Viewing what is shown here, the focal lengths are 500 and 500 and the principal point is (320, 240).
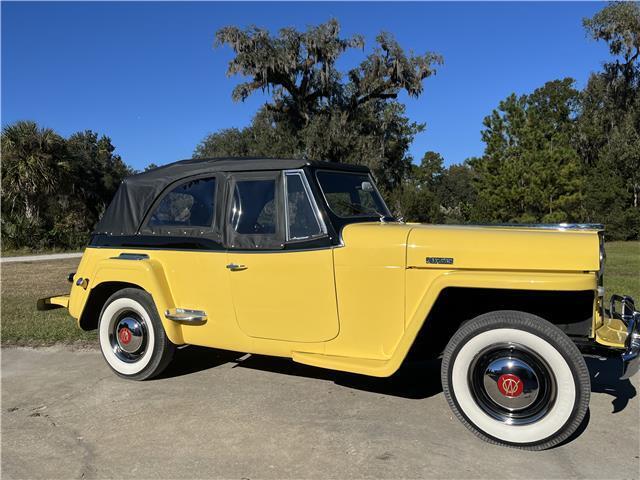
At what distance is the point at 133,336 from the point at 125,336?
3.6 inches

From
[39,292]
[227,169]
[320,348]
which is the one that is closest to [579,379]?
[320,348]

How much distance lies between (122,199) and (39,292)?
5777 mm

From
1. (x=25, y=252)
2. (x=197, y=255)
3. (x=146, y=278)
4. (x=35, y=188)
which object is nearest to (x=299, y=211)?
(x=197, y=255)

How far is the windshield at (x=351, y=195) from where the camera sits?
396cm

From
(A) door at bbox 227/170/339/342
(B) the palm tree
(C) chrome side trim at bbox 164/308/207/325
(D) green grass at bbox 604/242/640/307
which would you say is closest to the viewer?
(A) door at bbox 227/170/339/342

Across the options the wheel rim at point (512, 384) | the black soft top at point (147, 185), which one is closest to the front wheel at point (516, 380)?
the wheel rim at point (512, 384)

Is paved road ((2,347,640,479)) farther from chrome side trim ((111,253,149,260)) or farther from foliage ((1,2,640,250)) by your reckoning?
foliage ((1,2,640,250))

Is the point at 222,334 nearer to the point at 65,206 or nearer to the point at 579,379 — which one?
the point at 579,379

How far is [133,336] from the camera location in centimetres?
446

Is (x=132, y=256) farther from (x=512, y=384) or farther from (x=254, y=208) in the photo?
(x=512, y=384)

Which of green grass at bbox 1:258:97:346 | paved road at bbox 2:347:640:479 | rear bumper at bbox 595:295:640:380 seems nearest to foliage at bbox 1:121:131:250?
green grass at bbox 1:258:97:346

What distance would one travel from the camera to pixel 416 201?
23.5 meters

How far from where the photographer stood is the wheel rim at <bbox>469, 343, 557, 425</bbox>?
3.06 m

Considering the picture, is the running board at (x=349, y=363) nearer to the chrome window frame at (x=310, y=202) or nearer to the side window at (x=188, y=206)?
the chrome window frame at (x=310, y=202)
